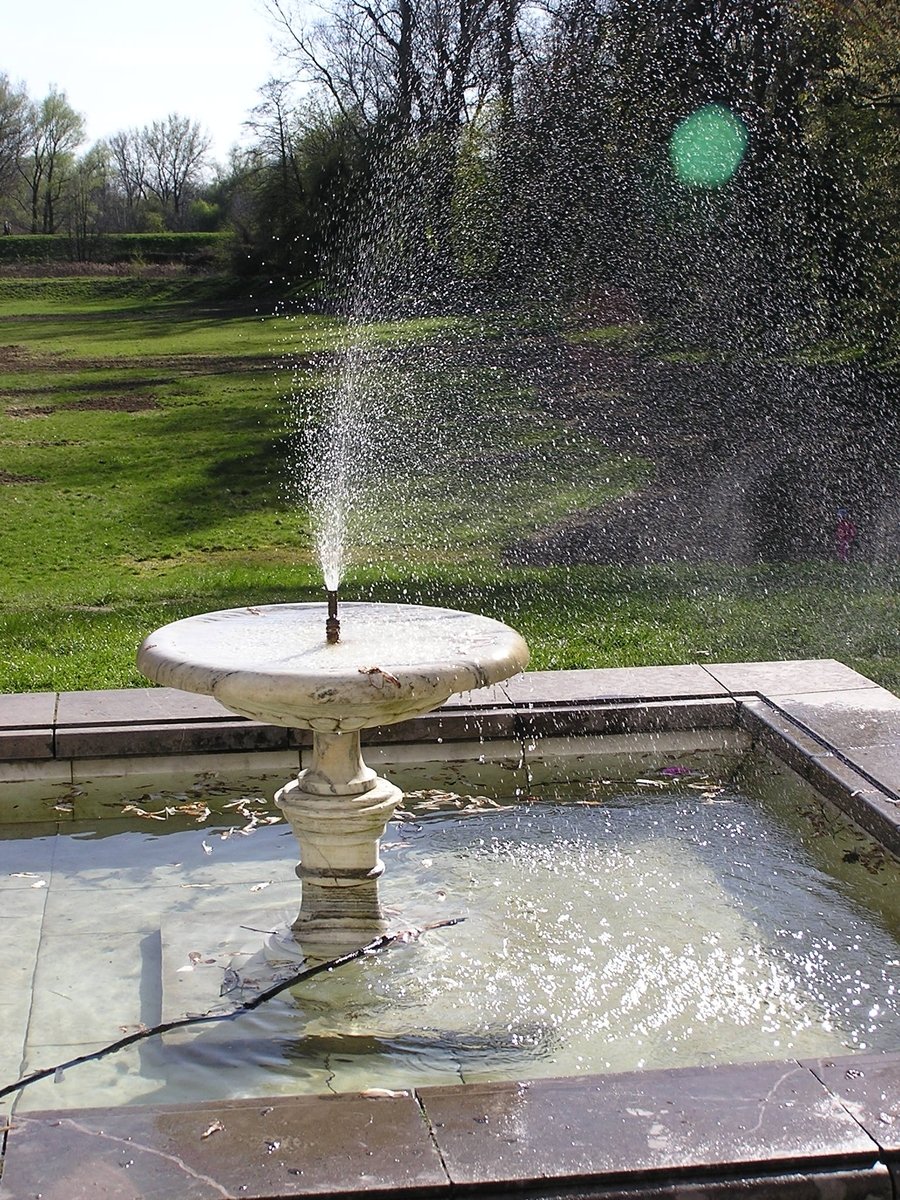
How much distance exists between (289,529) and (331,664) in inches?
332

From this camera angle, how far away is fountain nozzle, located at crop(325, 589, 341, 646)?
3559mm

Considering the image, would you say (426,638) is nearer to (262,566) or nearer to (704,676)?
(704,676)

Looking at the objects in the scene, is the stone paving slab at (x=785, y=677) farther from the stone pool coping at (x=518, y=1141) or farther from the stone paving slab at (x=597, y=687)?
the stone pool coping at (x=518, y=1141)

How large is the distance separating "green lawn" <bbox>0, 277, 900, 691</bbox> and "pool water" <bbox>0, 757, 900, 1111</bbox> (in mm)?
1820

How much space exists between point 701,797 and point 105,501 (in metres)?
9.07

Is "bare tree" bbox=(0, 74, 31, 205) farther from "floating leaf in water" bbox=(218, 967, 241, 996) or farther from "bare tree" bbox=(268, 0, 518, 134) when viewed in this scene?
"floating leaf in water" bbox=(218, 967, 241, 996)

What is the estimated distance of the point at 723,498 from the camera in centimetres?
1228

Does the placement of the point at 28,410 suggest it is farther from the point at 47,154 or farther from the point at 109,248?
the point at 47,154

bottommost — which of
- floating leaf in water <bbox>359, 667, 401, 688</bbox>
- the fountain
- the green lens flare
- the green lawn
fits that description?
the green lawn

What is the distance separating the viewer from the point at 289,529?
11.6m

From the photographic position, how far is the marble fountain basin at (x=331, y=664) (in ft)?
10.4

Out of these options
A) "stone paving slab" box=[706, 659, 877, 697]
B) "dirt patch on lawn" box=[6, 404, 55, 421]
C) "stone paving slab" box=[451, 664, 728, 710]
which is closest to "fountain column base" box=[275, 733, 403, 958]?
"stone paving slab" box=[451, 664, 728, 710]

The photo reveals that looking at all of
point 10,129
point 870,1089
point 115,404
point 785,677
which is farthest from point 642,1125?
point 10,129

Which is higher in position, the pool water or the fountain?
the fountain
